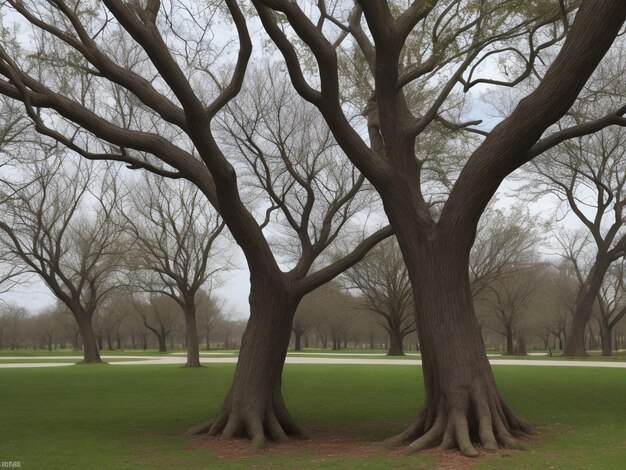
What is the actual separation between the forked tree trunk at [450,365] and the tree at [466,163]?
2cm

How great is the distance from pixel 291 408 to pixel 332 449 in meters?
5.09

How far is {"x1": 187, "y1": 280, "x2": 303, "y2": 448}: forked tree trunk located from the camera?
1034 centimetres

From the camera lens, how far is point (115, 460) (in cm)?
826

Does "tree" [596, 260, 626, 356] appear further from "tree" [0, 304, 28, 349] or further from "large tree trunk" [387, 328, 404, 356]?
"tree" [0, 304, 28, 349]

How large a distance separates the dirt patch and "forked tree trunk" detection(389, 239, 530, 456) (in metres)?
0.33

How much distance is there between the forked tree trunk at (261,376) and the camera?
1034 centimetres

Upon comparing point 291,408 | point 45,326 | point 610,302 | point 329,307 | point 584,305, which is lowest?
point 291,408

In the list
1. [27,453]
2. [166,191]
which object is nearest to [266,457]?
[27,453]

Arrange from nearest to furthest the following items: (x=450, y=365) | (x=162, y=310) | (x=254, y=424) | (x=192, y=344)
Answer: (x=450, y=365), (x=254, y=424), (x=192, y=344), (x=162, y=310)

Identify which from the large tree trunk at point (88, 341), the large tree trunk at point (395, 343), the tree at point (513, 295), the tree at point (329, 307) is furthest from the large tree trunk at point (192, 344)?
the tree at point (329, 307)

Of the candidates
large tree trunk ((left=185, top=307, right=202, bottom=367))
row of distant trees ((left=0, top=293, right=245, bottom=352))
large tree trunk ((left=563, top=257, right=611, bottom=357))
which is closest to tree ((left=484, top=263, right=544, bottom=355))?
large tree trunk ((left=563, top=257, right=611, bottom=357))

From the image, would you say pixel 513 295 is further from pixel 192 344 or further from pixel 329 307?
pixel 192 344

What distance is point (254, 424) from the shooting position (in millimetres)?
10055

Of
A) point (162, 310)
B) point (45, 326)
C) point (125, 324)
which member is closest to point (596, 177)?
point (162, 310)
